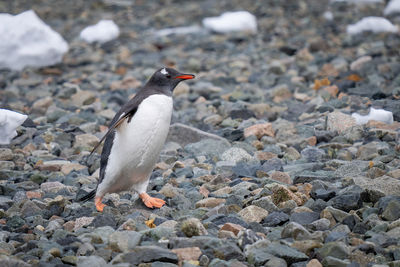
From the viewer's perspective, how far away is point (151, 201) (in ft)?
13.4

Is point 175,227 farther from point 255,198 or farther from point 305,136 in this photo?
point 305,136

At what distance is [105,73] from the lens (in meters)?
8.87

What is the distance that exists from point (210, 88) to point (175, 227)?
4239 millimetres

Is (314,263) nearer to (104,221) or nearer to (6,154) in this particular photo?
(104,221)

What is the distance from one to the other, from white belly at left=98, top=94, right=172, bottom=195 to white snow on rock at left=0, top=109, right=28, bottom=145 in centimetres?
134

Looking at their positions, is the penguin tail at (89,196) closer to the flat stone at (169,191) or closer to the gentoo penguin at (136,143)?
the gentoo penguin at (136,143)

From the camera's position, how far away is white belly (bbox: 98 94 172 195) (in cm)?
418

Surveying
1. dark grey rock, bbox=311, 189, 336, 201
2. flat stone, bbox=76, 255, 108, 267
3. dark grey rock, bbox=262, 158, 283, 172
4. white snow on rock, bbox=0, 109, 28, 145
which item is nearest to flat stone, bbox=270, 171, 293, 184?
dark grey rock, bbox=262, 158, 283, 172

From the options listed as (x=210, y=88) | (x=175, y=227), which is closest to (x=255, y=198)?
(x=175, y=227)

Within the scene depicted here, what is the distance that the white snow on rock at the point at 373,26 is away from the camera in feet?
33.1

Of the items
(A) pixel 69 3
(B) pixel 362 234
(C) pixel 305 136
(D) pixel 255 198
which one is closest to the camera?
(B) pixel 362 234

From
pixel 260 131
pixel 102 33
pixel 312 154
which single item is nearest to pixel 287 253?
pixel 312 154

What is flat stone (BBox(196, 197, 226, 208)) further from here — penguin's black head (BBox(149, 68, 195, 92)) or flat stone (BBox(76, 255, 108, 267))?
flat stone (BBox(76, 255, 108, 267))

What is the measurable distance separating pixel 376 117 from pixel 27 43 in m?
4.81
